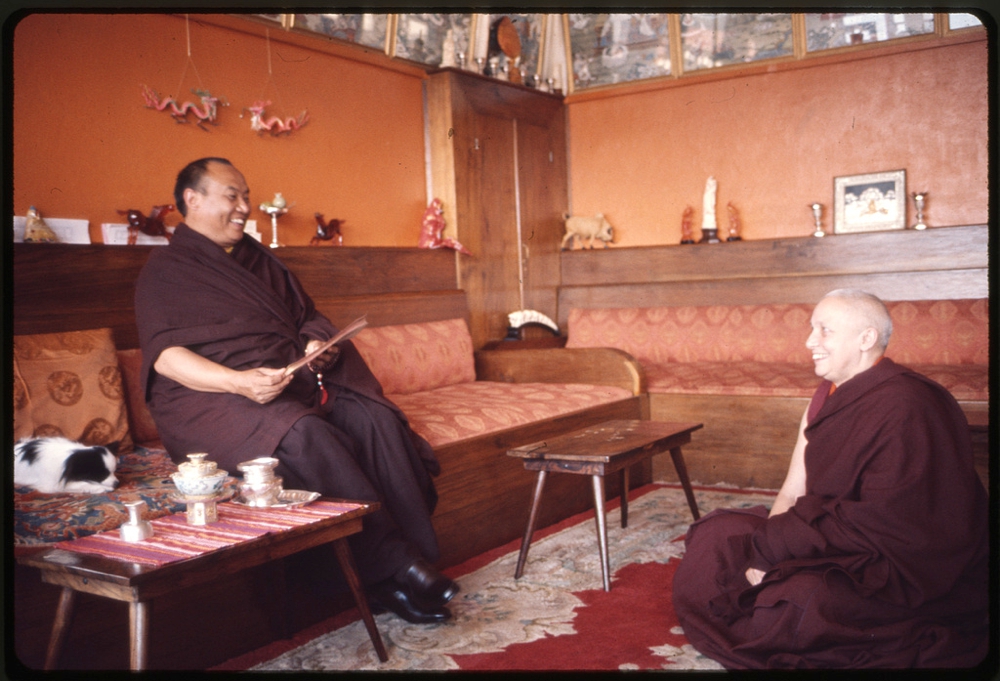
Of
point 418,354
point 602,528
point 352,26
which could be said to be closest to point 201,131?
point 352,26

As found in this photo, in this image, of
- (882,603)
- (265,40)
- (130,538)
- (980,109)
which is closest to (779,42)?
(980,109)

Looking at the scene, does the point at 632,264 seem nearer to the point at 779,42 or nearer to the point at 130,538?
the point at 779,42

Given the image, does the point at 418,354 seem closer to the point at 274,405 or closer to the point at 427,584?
the point at 274,405

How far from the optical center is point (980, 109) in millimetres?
5523

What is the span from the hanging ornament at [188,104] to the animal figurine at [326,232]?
0.77 meters

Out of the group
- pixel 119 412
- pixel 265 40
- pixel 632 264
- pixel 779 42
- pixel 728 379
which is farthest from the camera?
pixel 632 264

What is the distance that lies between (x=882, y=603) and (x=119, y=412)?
8.44ft

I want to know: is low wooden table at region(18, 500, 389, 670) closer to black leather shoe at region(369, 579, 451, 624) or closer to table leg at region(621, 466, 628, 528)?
black leather shoe at region(369, 579, 451, 624)

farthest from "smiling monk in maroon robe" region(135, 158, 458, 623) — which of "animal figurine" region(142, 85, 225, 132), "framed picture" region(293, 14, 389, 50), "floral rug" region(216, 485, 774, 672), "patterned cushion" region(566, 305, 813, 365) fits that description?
"patterned cushion" region(566, 305, 813, 365)

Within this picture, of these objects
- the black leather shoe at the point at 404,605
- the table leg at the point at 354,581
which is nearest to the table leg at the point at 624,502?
the black leather shoe at the point at 404,605

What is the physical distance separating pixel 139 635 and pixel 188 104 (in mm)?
2912

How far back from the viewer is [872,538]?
232 cm

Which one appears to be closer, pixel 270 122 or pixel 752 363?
pixel 270 122

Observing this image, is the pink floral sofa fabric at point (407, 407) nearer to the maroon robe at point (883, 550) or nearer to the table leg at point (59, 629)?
the table leg at point (59, 629)
